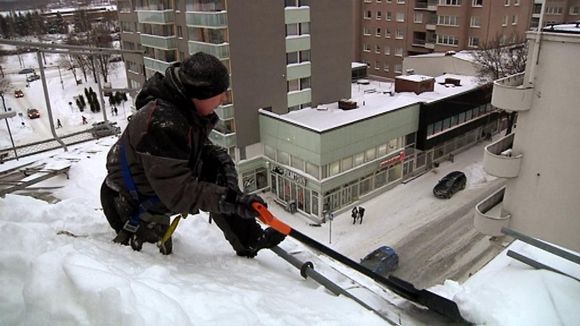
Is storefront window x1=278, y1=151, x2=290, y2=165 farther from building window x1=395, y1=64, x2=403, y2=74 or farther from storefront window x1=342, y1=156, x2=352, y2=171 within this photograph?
building window x1=395, y1=64, x2=403, y2=74

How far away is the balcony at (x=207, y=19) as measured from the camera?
19125 millimetres

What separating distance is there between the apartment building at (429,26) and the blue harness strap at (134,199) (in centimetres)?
3172

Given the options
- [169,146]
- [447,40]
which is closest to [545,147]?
[169,146]

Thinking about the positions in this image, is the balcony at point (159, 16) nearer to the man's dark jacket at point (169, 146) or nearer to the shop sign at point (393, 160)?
the shop sign at point (393, 160)

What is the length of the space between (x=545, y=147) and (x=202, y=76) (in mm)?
11782

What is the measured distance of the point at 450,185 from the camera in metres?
22.7

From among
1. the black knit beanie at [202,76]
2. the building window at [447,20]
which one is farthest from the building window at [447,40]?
the black knit beanie at [202,76]

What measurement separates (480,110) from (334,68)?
10600mm

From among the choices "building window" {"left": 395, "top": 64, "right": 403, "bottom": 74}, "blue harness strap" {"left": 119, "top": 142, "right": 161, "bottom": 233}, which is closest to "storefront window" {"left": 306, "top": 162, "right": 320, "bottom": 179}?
"blue harness strap" {"left": 119, "top": 142, "right": 161, "bottom": 233}

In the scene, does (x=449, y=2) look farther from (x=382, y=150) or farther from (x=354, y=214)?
(x=354, y=214)

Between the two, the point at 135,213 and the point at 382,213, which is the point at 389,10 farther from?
the point at 135,213

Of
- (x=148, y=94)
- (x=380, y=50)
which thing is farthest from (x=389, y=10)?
(x=148, y=94)

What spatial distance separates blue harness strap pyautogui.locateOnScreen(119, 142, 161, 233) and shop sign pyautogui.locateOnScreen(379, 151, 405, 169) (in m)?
19.0

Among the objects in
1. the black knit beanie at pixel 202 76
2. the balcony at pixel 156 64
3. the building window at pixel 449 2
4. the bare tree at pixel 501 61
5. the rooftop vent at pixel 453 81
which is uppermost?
the building window at pixel 449 2
